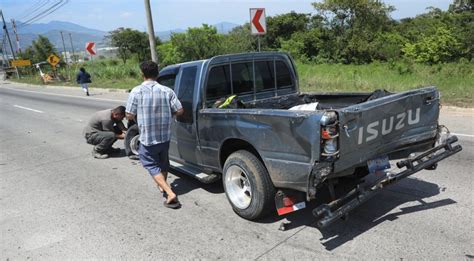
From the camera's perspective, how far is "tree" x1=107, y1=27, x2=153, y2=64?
2505 inches

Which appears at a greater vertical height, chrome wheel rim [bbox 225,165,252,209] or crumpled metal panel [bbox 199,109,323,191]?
crumpled metal panel [bbox 199,109,323,191]

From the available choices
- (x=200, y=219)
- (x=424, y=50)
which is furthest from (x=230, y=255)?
(x=424, y=50)

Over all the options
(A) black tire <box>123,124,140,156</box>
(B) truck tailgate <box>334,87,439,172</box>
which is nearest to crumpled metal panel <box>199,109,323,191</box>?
(B) truck tailgate <box>334,87,439,172</box>

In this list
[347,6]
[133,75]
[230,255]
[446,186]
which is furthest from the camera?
[347,6]

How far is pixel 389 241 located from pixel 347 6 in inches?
1569

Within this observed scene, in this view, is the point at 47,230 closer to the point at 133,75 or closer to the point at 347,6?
the point at 133,75

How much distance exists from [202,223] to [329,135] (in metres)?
1.87

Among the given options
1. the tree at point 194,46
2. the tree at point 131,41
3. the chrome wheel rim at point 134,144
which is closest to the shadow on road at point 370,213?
the chrome wheel rim at point 134,144

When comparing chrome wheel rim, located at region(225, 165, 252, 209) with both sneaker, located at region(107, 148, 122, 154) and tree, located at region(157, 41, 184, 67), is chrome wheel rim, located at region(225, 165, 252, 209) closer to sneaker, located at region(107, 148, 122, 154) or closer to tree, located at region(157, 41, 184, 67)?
sneaker, located at region(107, 148, 122, 154)

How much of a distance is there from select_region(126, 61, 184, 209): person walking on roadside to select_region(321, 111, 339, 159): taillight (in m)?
2.11

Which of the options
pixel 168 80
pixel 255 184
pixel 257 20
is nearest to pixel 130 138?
pixel 168 80

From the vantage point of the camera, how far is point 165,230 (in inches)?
173

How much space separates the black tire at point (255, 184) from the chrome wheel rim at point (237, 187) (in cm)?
4

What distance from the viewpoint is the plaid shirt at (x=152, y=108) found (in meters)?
4.82
